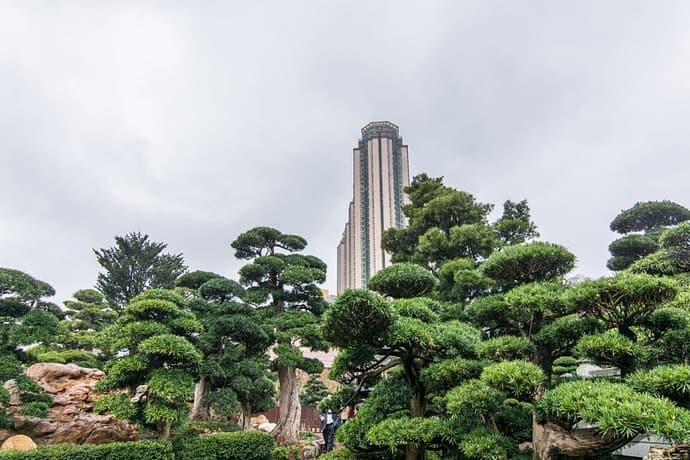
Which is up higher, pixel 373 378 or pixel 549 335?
pixel 549 335

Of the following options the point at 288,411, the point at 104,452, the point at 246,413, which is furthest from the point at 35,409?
the point at 288,411

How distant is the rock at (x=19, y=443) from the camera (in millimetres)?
6184

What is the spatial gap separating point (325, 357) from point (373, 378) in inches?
684

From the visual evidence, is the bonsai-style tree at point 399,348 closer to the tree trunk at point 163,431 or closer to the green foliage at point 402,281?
the green foliage at point 402,281

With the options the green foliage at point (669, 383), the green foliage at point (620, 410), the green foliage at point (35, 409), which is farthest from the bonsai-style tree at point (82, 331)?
the green foliage at point (669, 383)

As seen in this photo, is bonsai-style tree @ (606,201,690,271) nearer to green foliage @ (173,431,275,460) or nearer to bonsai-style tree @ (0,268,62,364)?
green foliage @ (173,431,275,460)

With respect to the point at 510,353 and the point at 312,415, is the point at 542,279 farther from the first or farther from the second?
the point at 312,415

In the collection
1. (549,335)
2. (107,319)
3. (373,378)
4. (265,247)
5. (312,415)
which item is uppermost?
(265,247)

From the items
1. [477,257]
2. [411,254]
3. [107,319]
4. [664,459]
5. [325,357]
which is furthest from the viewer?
[325,357]

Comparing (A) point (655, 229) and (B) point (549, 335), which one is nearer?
(B) point (549, 335)

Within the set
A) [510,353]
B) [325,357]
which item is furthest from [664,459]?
[325,357]

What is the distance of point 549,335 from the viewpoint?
11.8ft

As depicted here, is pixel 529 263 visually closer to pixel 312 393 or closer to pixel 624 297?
pixel 624 297

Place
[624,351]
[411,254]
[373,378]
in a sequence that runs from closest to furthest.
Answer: [624,351] < [373,378] < [411,254]
